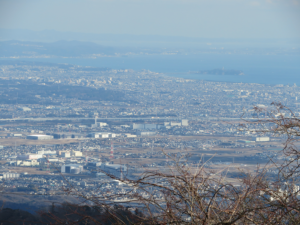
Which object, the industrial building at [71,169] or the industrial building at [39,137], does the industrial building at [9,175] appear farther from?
the industrial building at [39,137]

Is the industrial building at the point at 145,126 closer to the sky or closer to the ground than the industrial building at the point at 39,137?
closer to the sky

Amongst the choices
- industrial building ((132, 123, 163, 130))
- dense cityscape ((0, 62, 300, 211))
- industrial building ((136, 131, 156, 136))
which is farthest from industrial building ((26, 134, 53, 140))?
industrial building ((132, 123, 163, 130))

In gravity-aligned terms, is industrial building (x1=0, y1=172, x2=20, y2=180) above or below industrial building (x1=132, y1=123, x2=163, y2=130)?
below

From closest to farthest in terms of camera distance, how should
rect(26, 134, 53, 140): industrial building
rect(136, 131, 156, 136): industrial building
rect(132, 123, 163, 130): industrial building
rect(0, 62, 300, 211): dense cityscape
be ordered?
rect(0, 62, 300, 211): dense cityscape
rect(26, 134, 53, 140): industrial building
rect(136, 131, 156, 136): industrial building
rect(132, 123, 163, 130): industrial building

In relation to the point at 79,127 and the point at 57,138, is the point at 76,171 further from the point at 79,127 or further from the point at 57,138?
the point at 79,127

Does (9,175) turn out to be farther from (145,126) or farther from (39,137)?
(145,126)

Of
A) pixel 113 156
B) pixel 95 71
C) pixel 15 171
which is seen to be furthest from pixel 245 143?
pixel 95 71

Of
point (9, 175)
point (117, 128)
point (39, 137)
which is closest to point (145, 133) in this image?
point (117, 128)

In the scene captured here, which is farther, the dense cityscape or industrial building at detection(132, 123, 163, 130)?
industrial building at detection(132, 123, 163, 130)

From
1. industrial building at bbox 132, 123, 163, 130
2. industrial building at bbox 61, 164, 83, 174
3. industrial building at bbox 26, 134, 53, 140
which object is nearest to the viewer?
industrial building at bbox 61, 164, 83, 174

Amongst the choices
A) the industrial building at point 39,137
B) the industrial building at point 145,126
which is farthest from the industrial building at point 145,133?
the industrial building at point 39,137

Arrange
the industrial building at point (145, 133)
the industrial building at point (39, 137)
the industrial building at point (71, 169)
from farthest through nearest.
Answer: the industrial building at point (145, 133) < the industrial building at point (39, 137) < the industrial building at point (71, 169)

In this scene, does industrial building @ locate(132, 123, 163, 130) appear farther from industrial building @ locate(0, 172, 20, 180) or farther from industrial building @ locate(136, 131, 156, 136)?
industrial building @ locate(0, 172, 20, 180)
